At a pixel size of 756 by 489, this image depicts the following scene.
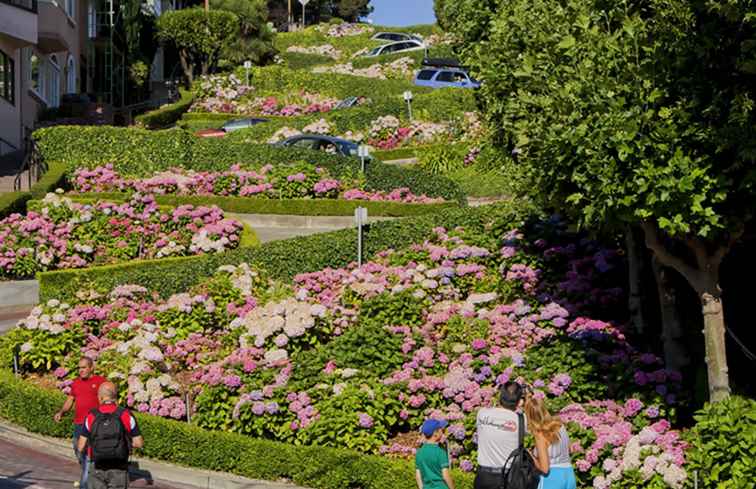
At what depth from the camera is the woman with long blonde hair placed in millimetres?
11727

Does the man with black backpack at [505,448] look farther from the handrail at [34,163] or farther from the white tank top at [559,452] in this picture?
the handrail at [34,163]

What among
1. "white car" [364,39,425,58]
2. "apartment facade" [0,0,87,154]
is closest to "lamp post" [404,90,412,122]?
"apartment facade" [0,0,87,154]

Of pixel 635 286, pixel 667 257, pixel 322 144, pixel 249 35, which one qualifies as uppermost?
pixel 249 35

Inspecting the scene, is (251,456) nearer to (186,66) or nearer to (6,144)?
(6,144)

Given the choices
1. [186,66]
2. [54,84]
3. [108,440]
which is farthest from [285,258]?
[186,66]

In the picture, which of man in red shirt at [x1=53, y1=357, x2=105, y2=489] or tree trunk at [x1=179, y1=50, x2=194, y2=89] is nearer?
man in red shirt at [x1=53, y1=357, x2=105, y2=489]

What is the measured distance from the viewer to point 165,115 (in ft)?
187

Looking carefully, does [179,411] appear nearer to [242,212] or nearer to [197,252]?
[197,252]

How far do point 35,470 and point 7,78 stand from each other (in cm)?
3067

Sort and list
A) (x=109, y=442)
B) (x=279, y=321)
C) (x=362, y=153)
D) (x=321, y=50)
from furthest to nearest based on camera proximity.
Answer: (x=321, y=50) < (x=362, y=153) < (x=279, y=321) < (x=109, y=442)

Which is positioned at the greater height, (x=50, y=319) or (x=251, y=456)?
(x=50, y=319)

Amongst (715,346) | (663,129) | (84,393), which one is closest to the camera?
(663,129)

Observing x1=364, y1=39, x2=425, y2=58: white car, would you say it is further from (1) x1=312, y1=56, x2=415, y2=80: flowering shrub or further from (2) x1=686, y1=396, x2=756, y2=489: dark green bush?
(2) x1=686, y1=396, x2=756, y2=489: dark green bush

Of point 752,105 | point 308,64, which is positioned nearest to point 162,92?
point 308,64
